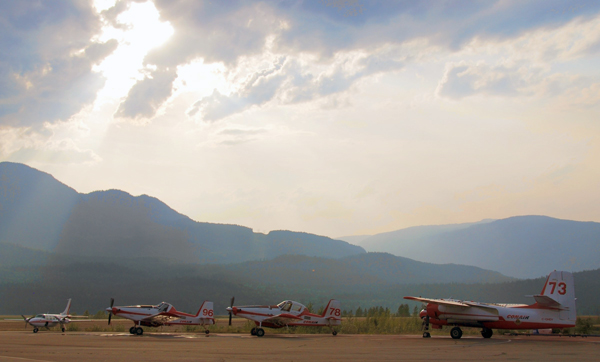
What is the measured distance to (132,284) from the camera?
13375 cm

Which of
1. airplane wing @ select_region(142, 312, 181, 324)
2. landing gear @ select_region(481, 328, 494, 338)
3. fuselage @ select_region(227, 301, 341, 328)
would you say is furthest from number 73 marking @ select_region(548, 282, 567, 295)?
airplane wing @ select_region(142, 312, 181, 324)

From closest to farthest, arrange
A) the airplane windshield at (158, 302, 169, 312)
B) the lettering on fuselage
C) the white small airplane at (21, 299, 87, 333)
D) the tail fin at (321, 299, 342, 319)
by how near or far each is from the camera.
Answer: the lettering on fuselage, the tail fin at (321, 299, 342, 319), the airplane windshield at (158, 302, 169, 312), the white small airplane at (21, 299, 87, 333)

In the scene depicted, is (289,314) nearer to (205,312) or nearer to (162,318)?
(205,312)

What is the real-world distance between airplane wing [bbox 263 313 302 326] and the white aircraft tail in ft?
47.3

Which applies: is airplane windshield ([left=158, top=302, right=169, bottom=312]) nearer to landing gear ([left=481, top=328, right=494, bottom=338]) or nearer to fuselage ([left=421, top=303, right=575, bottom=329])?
fuselage ([left=421, top=303, right=575, bottom=329])

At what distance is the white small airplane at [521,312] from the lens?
24547 millimetres

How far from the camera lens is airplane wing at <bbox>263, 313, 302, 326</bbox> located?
30250 millimetres

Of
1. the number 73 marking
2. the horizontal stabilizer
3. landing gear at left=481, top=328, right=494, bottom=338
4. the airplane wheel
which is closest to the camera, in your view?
the horizontal stabilizer

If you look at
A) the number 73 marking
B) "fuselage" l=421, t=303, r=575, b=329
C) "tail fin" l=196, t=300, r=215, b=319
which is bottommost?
"tail fin" l=196, t=300, r=215, b=319

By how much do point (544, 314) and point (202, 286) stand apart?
4267 inches

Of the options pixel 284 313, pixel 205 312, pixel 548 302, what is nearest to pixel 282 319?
pixel 284 313

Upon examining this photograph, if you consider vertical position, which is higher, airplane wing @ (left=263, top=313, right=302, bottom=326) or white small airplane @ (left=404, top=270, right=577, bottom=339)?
white small airplane @ (left=404, top=270, right=577, bottom=339)

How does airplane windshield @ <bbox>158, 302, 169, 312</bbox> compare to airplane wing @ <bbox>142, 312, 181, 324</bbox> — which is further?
airplane windshield @ <bbox>158, 302, 169, 312</bbox>

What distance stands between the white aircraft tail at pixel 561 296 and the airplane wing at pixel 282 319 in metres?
14.4
